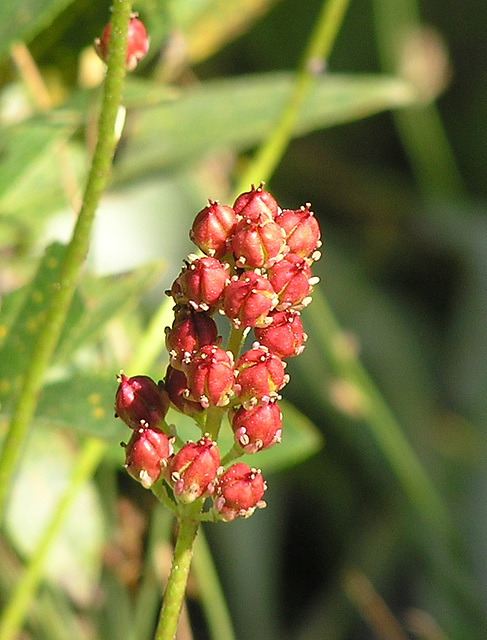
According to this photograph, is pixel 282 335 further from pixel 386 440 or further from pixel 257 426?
pixel 386 440

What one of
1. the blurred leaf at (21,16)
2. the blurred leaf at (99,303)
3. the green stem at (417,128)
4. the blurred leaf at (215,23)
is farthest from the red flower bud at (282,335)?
the green stem at (417,128)

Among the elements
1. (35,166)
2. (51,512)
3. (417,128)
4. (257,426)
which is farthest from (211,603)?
(417,128)

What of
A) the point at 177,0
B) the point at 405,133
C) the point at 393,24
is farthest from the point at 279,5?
the point at 177,0

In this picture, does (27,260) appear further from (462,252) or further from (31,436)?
(462,252)

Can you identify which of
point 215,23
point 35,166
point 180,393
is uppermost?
point 215,23

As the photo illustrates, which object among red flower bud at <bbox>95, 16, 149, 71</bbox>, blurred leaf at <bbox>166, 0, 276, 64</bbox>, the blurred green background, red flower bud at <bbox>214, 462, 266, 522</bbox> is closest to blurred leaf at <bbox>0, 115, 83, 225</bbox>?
the blurred green background

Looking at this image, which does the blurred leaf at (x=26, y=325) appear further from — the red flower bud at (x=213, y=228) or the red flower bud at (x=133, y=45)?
the red flower bud at (x=213, y=228)

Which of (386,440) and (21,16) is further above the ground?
(21,16)
